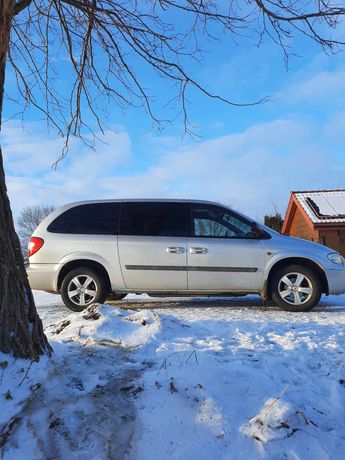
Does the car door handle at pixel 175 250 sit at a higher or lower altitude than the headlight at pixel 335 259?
higher

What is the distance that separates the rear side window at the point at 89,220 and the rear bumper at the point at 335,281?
350 cm

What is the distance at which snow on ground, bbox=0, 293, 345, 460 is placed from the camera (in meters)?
2.50

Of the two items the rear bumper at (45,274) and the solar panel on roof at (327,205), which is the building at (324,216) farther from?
the rear bumper at (45,274)

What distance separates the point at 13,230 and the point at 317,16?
143 inches

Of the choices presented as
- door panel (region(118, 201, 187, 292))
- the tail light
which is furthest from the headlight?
the tail light

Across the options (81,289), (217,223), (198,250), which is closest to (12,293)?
(81,289)

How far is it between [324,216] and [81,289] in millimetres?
15259

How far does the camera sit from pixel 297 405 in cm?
289

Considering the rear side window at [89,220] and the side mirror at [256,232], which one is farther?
the rear side window at [89,220]

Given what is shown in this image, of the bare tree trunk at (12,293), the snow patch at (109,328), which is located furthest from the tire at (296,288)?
the bare tree trunk at (12,293)

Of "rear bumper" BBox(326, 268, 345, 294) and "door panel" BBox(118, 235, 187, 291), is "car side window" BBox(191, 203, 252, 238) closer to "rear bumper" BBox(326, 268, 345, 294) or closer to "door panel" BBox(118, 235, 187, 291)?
"door panel" BBox(118, 235, 187, 291)

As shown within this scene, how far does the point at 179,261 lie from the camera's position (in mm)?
7184

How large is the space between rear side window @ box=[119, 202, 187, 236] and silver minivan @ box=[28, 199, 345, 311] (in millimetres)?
17

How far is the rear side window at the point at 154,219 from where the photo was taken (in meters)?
7.35
